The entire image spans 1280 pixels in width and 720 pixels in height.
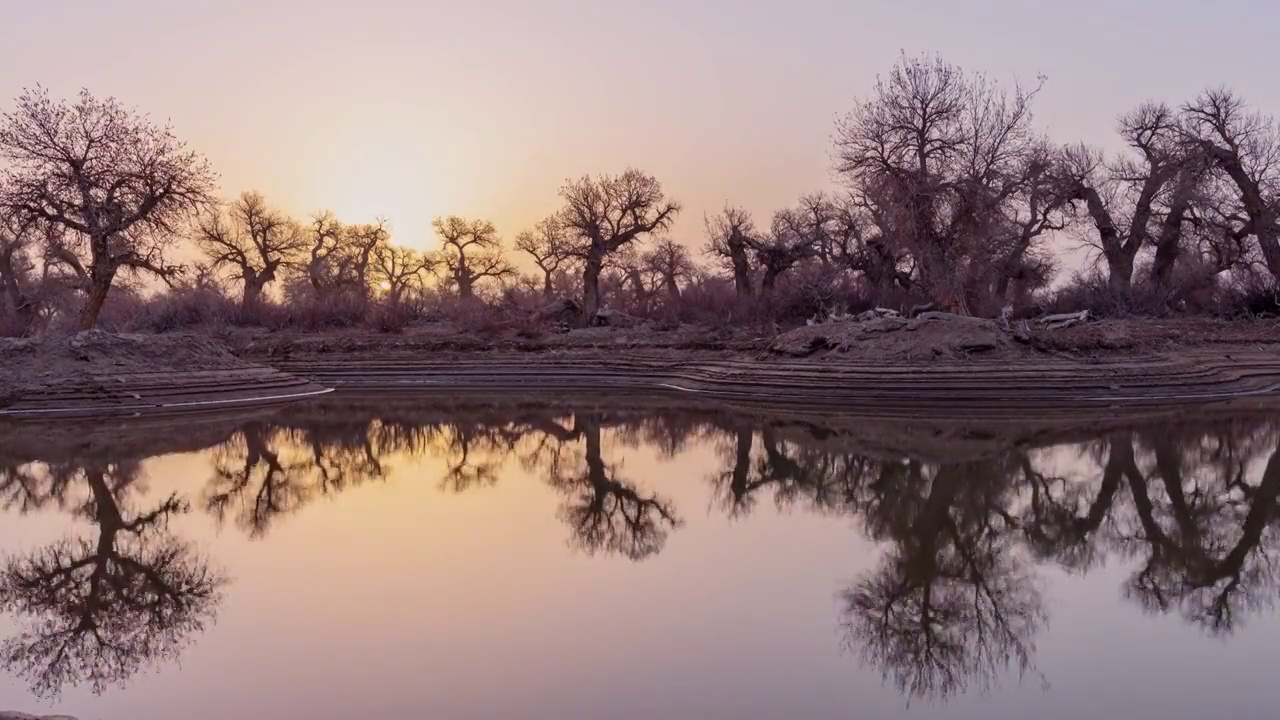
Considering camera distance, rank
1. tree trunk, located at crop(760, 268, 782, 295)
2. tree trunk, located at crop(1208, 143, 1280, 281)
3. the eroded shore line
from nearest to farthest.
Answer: the eroded shore line → tree trunk, located at crop(1208, 143, 1280, 281) → tree trunk, located at crop(760, 268, 782, 295)

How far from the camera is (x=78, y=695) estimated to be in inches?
232

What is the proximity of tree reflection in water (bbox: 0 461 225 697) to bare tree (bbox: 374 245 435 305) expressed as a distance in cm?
6587

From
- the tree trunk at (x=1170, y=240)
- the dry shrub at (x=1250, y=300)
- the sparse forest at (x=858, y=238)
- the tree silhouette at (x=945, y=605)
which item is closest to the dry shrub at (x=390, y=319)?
the sparse forest at (x=858, y=238)

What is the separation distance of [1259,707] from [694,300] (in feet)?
128

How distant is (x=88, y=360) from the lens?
2558 centimetres

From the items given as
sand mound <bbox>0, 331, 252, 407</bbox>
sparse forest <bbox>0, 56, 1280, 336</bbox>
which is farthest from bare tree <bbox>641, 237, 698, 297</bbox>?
sand mound <bbox>0, 331, 252, 407</bbox>

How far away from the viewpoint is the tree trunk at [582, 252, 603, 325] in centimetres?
4341

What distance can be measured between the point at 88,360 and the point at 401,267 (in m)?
54.4

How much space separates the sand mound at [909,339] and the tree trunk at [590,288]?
16.1 metres

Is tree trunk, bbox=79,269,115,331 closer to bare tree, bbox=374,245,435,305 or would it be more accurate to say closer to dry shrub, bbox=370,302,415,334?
dry shrub, bbox=370,302,415,334

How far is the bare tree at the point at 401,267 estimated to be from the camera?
76.5 m

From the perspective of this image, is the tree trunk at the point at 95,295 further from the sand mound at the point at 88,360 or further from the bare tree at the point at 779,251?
the bare tree at the point at 779,251

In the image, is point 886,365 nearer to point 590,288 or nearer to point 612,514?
point 612,514

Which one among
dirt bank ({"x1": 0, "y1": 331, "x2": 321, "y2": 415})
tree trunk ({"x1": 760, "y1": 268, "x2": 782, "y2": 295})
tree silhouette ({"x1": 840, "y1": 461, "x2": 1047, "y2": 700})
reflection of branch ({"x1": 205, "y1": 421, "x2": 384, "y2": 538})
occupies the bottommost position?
tree silhouette ({"x1": 840, "y1": 461, "x2": 1047, "y2": 700})
